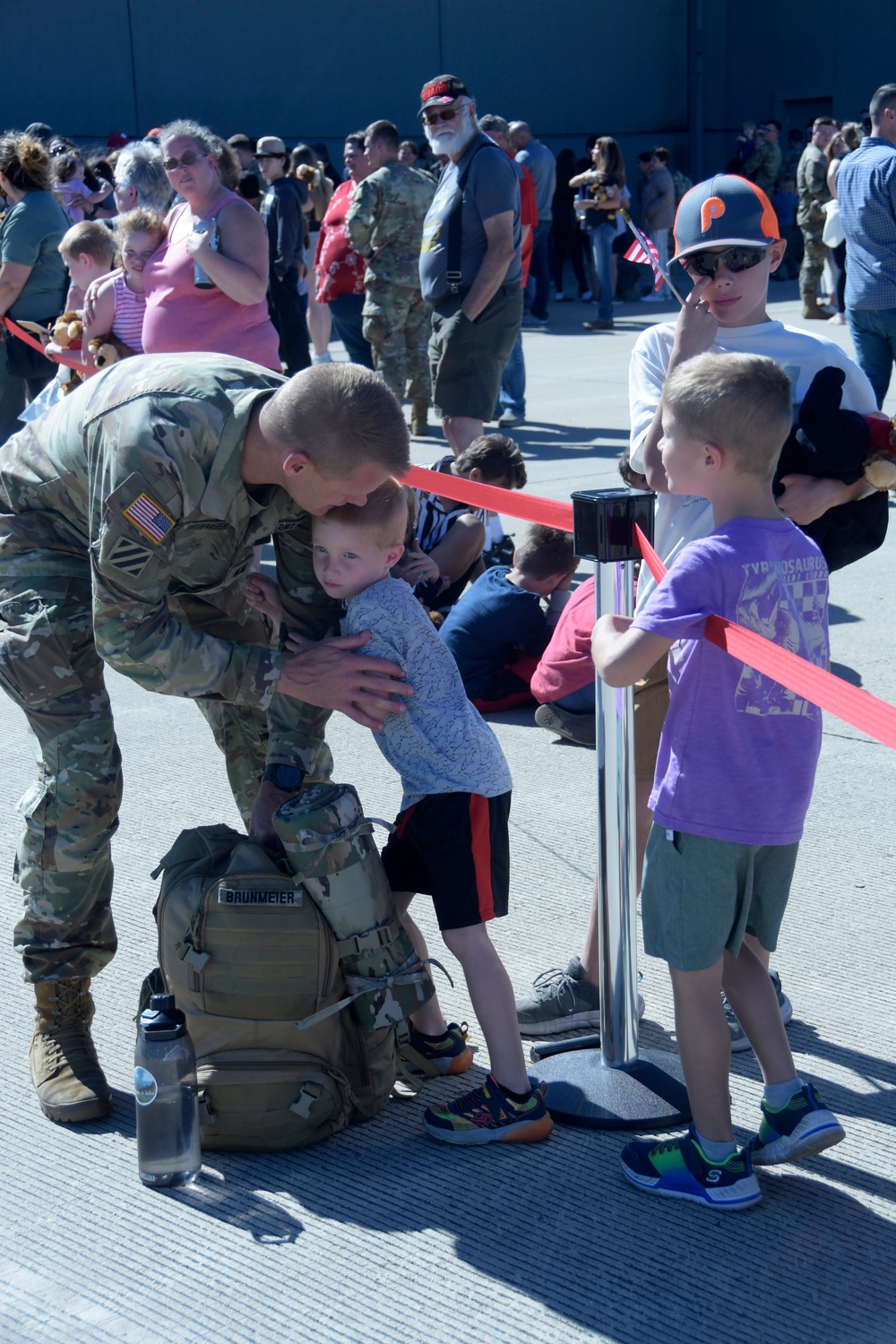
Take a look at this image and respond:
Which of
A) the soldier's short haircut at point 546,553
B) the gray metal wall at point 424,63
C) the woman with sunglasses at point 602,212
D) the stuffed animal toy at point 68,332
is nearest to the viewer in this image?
the soldier's short haircut at point 546,553

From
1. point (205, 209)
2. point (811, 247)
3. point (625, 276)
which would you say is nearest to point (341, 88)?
point (625, 276)

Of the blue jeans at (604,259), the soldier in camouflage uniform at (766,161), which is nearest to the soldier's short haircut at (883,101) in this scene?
the blue jeans at (604,259)

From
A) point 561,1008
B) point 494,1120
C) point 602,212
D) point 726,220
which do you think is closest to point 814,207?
point 602,212

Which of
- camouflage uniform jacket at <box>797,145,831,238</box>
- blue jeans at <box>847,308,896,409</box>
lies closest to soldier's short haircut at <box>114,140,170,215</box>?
blue jeans at <box>847,308,896,409</box>

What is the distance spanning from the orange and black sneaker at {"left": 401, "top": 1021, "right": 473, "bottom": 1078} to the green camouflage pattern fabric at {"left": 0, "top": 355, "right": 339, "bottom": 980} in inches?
24.3

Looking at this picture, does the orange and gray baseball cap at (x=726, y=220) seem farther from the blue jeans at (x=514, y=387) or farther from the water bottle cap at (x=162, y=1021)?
the blue jeans at (x=514, y=387)

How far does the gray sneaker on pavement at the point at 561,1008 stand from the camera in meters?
3.15

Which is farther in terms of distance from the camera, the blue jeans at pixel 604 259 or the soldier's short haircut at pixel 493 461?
the blue jeans at pixel 604 259

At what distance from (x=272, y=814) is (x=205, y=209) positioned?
3.61 meters

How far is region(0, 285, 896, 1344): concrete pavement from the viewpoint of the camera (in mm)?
2262

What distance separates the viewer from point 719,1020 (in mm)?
2465

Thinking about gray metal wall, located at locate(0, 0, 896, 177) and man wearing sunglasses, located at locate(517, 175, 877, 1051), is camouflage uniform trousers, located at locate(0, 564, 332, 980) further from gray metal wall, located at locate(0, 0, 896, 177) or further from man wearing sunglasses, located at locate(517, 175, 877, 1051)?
gray metal wall, located at locate(0, 0, 896, 177)

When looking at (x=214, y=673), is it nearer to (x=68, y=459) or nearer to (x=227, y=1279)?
(x=68, y=459)

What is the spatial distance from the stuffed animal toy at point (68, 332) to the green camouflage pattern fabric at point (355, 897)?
14.6ft
